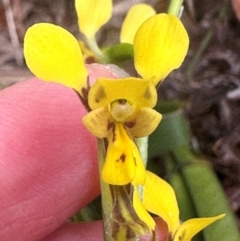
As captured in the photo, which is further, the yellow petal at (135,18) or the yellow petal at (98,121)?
the yellow petal at (135,18)

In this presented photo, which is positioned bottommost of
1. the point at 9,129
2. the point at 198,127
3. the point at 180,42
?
the point at 198,127

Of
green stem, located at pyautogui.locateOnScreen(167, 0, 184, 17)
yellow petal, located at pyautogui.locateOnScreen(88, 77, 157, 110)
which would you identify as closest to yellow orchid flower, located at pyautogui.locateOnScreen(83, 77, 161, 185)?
A: yellow petal, located at pyautogui.locateOnScreen(88, 77, 157, 110)

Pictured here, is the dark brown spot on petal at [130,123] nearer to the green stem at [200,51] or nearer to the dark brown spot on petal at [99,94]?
the dark brown spot on petal at [99,94]

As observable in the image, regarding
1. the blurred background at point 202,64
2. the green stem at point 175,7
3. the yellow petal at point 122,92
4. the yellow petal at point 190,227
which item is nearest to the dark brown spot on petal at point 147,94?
the yellow petal at point 122,92

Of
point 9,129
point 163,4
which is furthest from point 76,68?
point 163,4

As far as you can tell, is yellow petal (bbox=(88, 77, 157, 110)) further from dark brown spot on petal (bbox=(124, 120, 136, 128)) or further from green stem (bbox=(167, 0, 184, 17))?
green stem (bbox=(167, 0, 184, 17))

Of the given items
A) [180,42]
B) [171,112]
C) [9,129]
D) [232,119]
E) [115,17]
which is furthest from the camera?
[115,17]

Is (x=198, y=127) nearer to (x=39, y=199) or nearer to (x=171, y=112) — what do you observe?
(x=171, y=112)
